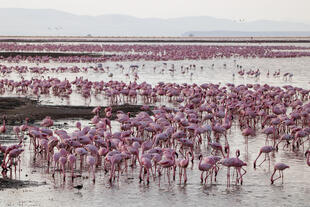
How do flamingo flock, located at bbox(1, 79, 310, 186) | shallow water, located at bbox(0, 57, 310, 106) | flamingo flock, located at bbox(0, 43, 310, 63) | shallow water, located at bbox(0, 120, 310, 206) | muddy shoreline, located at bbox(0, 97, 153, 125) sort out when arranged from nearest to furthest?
shallow water, located at bbox(0, 120, 310, 206) < flamingo flock, located at bbox(1, 79, 310, 186) < muddy shoreline, located at bbox(0, 97, 153, 125) < shallow water, located at bbox(0, 57, 310, 106) < flamingo flock, located at bbox(0, 43, 310, 63)

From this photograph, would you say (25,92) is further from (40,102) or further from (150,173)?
(150,173)

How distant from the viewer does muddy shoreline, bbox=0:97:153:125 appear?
58.5 feet

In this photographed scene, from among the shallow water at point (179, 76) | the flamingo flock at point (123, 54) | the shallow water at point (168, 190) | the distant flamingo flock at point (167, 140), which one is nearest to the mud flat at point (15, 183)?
the shallow water at point (168, 190)

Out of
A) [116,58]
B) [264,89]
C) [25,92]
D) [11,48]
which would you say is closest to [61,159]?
[264,89]

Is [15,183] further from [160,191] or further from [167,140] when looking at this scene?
[167,140]

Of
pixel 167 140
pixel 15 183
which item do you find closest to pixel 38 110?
pixel 167 140

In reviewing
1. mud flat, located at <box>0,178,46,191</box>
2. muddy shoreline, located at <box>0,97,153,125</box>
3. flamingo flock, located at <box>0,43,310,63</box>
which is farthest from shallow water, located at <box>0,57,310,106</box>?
mud flat, located at <box>0,178,46,191</box>

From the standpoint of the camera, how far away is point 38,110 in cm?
1919

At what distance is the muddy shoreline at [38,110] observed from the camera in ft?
58.5

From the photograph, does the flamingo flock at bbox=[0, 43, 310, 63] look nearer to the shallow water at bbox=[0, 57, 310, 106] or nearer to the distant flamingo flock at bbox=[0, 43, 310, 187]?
the shallow water at bbox=[0, 57, 310, 106]

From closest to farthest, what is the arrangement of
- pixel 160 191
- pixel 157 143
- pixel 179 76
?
pixel 160 191 → pixel 157 143 → pixel 179 76

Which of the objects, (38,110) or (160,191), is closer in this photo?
(160,191)

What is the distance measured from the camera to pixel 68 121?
17531mm

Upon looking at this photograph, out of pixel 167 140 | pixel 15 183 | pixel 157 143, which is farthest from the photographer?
pixel 167 140
